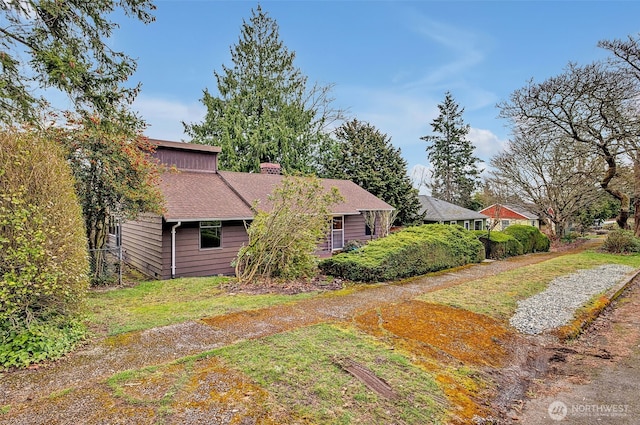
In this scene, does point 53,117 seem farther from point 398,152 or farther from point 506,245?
point 398,152

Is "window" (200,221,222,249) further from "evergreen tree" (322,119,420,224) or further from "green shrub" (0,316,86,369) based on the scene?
"evergreen tree" (322,119,420,224)

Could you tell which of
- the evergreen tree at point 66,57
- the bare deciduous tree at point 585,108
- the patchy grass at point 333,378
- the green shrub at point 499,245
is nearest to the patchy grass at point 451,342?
the patchy grass at point 333,378

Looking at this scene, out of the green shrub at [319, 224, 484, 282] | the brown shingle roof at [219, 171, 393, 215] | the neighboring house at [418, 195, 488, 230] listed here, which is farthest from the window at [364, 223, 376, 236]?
the neighboring house at [418, 195, 488, 230]

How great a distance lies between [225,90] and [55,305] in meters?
25.5

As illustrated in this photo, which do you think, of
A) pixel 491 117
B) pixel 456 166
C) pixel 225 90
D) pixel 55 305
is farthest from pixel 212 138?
pixel 456 166

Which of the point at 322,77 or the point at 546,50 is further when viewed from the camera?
the point at 322,77

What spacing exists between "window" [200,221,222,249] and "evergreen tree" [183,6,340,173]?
13.1 m

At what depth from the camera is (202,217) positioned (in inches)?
407

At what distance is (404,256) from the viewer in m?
9.80

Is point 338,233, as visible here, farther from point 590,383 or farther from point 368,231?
point 590,383

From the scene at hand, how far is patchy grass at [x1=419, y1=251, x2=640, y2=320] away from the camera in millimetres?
6559

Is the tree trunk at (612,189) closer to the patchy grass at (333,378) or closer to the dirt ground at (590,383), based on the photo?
the dirt ground at (590,383)

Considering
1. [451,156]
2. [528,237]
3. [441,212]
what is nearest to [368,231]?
[528,237]

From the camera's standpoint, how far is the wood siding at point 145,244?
10.5 metres
